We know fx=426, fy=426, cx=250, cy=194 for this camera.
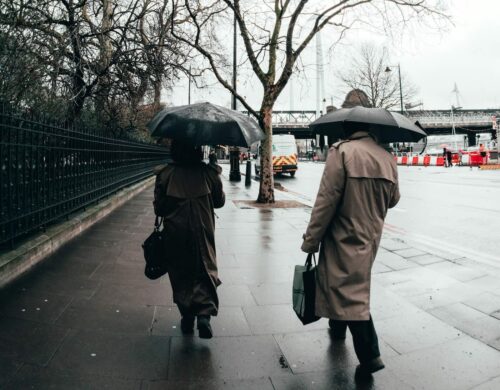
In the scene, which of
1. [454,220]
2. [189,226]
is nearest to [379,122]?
[189,226]

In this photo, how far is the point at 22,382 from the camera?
99.2 inches

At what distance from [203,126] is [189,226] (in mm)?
753

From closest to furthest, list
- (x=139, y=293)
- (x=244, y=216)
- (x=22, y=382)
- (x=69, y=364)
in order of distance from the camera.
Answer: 1. (x=22, y=382)
2. (x=69, y=364)
3. (x=139, y=293)
4. (x=244, y=216)

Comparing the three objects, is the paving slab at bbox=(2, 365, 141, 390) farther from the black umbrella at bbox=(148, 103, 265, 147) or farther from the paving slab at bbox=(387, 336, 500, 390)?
the paving slab at bbox=(387, 336, 500, 390)

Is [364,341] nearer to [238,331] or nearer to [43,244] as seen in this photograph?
[238,331]

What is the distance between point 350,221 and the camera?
8.87 ft

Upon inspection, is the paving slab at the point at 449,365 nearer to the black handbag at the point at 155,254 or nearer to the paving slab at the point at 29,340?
the black handbag at the point at 155,254

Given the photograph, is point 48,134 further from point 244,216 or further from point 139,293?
point 244,216

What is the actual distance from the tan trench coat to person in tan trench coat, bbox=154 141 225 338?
896 mm

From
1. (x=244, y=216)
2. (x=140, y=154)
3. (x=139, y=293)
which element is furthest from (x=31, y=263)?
(x=140, y=154)

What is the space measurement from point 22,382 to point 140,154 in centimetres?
1414

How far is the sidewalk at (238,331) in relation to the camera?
270 cm

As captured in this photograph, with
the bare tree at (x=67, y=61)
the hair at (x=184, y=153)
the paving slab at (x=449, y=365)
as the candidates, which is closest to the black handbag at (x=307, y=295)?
the paving slab at (x=449, y=365)

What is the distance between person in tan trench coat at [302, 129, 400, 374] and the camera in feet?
8.80
